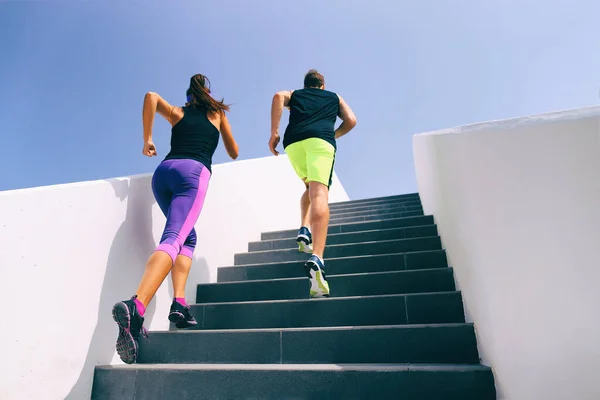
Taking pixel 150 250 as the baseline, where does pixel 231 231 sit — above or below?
above

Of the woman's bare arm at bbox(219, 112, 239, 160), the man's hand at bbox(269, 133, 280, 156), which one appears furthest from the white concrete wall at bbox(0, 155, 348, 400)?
the man's hand at bbox(269, 133, 280, 156)

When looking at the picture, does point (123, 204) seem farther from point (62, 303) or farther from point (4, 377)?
point (4, 377)

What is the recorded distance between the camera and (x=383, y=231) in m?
3.63

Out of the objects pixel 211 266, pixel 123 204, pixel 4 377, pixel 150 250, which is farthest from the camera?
pixel 211 266

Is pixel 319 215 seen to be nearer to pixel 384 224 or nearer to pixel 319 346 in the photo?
pixel 319 346

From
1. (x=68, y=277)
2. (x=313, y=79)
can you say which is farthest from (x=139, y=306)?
(x=313, y=79)

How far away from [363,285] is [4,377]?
1.92 metres

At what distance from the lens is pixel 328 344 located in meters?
2.04

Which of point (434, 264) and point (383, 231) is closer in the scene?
point (434, 264)

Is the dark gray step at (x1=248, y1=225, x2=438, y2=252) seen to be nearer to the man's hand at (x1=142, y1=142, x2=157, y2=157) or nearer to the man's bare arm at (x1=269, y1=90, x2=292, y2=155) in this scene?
the man's bare arm at (x1=269, y1=90, x2=292, y2=155)

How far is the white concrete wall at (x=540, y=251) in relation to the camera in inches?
47.1

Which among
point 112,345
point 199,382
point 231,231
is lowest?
point 199,382

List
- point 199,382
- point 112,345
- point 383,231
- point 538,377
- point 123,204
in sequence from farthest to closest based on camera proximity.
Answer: point 383,231
point 123,204
point 112,345
point 199,382
point 538,377

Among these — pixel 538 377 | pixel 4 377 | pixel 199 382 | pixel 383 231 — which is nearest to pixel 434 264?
pixel 383 231
